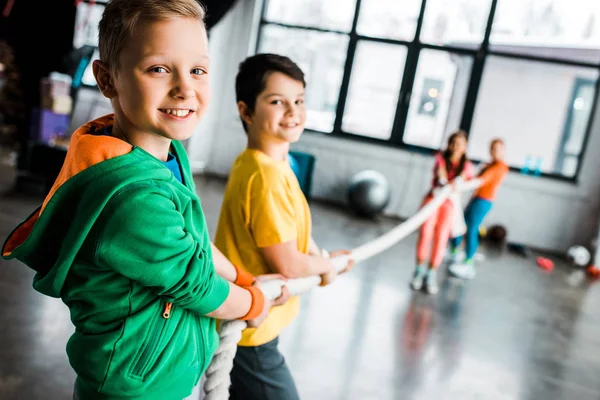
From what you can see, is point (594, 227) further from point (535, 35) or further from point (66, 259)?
point (66, 259)

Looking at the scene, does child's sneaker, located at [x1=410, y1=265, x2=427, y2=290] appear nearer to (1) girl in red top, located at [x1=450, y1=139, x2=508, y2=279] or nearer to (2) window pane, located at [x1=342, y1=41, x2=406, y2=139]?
(1) girl in red top, located at [x1=450, y1=139, x2=508, y2=279]

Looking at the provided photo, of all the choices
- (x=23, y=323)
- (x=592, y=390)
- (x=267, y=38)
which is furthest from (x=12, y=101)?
(x=592, y=390)

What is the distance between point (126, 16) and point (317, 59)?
6744 millimetres

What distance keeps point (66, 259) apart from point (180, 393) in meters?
0.32

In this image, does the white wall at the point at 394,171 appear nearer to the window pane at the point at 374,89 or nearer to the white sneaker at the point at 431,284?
the window pane at the point at 374,89

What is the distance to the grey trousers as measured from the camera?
129 centimetres

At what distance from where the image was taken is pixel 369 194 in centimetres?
638

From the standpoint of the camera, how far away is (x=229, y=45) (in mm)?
7480

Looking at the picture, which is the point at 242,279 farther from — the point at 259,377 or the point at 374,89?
the point at 374,89

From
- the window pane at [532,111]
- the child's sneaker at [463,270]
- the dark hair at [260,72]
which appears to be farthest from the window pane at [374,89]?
the dark hair at [260,72]

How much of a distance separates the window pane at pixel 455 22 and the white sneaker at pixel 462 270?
3.19m

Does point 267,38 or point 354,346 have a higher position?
point 267,38

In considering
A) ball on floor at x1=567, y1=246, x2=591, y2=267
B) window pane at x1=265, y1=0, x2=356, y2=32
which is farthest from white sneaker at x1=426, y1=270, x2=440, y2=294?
window pane at x1=265, y1=0, x2=356, y2=32

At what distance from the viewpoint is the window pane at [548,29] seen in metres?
6.44
